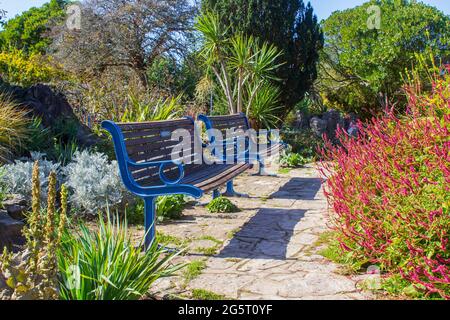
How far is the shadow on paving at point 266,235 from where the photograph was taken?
4.18 meters

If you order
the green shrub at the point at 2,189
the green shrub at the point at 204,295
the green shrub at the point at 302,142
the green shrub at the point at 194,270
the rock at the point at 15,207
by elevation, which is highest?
the green shrub at the point at 302,142

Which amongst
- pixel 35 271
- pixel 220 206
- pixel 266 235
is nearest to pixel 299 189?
pixel 220 206

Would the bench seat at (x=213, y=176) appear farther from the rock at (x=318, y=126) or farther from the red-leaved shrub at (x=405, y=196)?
the rock at (x=318, y=126)

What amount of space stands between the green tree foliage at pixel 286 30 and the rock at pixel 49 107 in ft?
18.0

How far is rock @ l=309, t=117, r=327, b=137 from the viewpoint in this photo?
1291cm

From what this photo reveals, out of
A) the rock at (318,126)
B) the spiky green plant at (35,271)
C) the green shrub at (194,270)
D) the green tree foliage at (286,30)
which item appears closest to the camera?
the spiky green plant at (35,271)

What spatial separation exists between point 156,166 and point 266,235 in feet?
4.09

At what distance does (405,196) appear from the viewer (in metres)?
3.29

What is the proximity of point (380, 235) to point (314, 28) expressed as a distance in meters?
10.1

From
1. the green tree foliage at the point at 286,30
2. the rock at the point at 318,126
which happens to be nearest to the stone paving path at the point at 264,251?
the green tree foliage at the point at 286,30

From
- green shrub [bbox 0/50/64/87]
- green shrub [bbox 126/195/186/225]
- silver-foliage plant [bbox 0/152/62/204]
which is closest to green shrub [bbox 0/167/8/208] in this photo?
silver-foliage plant [bbox 0/152/62/204]

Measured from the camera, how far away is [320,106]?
47.4 feet

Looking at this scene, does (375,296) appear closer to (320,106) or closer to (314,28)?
(314,28)

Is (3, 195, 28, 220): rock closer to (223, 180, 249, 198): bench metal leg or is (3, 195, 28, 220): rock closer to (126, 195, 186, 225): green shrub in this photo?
(126, 195, 186, 225): green shrub
